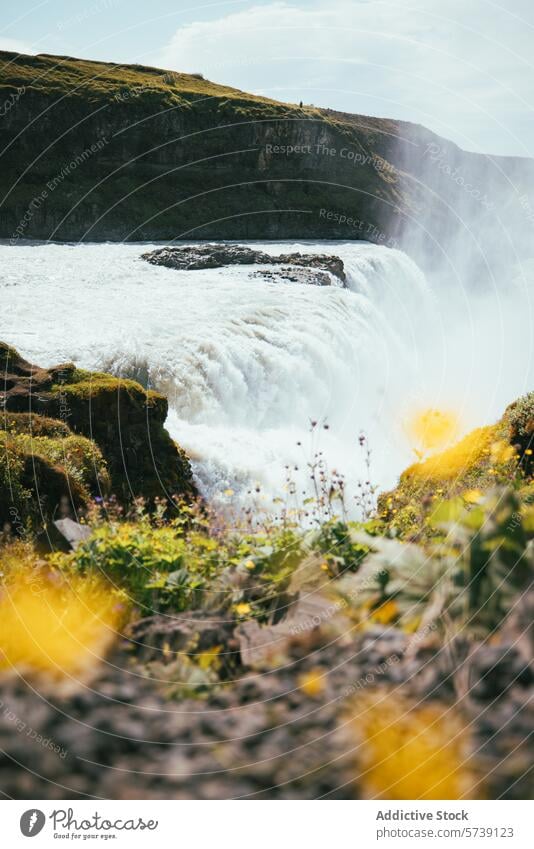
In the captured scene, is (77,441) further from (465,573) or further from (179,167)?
(179,167)

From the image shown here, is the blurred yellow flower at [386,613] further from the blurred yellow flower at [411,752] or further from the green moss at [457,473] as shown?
the green moss at [457,473]

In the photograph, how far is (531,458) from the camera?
35.6 ft

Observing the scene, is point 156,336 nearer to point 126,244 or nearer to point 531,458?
point 531,458

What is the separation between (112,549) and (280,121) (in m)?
78.2

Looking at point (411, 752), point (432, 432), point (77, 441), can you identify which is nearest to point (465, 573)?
point (411, 752)

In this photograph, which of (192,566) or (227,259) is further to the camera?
(227,259)

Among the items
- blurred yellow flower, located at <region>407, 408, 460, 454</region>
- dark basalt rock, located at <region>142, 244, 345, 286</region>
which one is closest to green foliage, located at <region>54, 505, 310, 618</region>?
blurred yellow flower, located at <region>407, 408, 460, 454</region>

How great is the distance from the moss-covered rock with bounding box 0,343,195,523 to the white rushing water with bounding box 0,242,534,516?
2092 millimetres

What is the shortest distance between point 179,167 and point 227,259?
30605mm

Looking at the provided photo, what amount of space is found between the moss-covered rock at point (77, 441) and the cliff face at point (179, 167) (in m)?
47.4

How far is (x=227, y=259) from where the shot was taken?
138ft

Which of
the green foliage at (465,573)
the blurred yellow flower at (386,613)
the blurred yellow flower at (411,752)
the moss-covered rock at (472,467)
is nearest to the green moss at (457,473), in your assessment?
the moss-covered rock at (472,467)

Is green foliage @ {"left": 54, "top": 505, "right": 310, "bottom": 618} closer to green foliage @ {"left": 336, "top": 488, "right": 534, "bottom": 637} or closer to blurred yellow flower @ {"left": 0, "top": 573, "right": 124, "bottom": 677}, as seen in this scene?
blurred yellow flower @ {"left": 0, "top": 573, "right": 124, "bottom": 677}

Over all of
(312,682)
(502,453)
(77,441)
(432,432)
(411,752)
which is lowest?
(411,752)
